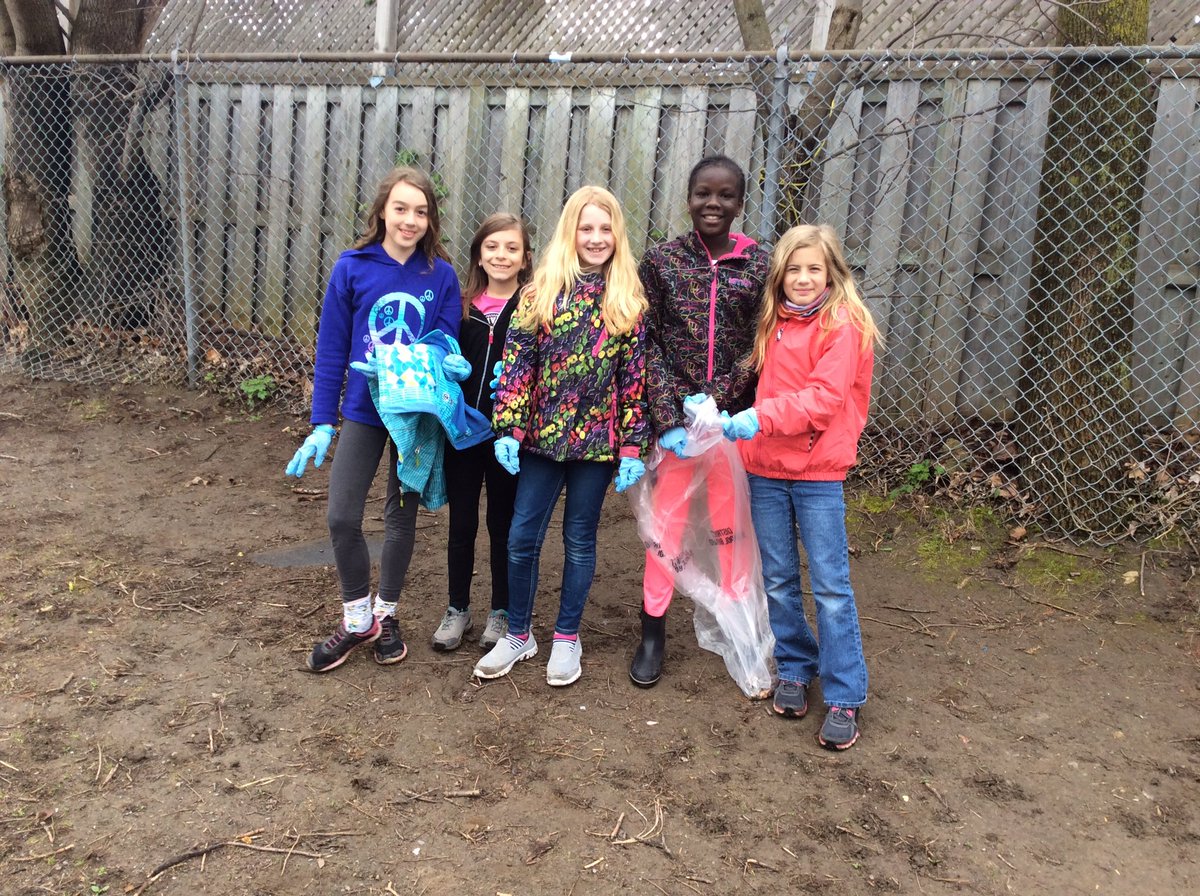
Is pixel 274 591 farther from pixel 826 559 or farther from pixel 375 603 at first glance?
pixel 826 559

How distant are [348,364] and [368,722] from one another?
1.20 metres

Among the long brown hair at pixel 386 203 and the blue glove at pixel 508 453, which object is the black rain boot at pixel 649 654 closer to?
the blue glove at pixel 508 453

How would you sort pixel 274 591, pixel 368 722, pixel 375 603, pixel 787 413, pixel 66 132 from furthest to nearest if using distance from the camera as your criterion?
pixel 66 132 < pixel 274 591 < pixel 375 603 < pixel 368 722 < pixel 787 413

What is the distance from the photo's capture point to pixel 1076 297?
13.2 feet

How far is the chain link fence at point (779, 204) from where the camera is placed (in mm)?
4047

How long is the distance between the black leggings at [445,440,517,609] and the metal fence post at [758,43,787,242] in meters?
1.77

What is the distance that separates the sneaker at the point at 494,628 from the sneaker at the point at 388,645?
312 mm

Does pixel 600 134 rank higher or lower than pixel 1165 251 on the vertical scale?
higher

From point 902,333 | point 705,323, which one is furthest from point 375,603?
point 902,333

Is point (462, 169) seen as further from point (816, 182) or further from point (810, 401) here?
point (810, 401)

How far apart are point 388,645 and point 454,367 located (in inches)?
41.9

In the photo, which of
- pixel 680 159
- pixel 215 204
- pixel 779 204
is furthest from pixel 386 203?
pixel 215 204

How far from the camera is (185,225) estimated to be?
584cm

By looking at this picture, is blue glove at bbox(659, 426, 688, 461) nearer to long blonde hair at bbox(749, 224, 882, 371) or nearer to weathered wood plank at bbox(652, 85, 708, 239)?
long blonde hair at bbox(749, 224, 882, 371)
